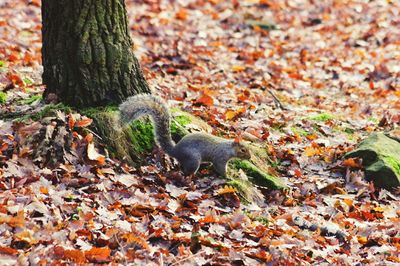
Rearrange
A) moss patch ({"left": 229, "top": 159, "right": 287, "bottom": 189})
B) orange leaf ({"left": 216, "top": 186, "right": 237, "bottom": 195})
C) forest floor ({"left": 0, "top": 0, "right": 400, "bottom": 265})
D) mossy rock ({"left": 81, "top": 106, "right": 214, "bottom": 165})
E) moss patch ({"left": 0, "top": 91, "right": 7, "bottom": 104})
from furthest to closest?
moss patch ({"left": 0, "top": 91, "right": 7, "bottom": 104}) < moss patch ({"left": 229, "top": 159, "right": 287, "bottom": 189}) < mossy rock ({"left": 81, "top": 106, "right": 214, "bottom": 165}) < orange leaf ({"left": 216, "top": 186, "right": 237, "bottom": 195}) < forest floor ({"left": 0, "top": 0, "right": 400, "bottom": 265})

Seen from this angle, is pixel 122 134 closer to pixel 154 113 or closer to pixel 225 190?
pixel 154 113

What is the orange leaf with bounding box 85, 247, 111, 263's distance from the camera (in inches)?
176

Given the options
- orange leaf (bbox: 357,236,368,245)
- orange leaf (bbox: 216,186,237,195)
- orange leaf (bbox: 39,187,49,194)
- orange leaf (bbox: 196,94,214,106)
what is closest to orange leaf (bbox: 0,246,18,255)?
orange leaf (bbox: 39,187,49,194)

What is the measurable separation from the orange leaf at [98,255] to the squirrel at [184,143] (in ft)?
5.71

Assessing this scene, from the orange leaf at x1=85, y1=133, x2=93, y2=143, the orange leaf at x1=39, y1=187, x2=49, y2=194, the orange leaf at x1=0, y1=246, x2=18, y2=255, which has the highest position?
the orange leaf at x1=85, y1=133, x2=93, y2=143

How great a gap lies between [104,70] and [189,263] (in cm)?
241

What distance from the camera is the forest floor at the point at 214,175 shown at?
4.84 m

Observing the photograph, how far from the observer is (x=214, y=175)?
649 centimetres

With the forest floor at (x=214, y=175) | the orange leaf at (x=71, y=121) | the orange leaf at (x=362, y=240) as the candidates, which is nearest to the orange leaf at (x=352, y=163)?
the forest floor at (x=214, y=175)

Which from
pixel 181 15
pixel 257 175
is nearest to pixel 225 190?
Result: pixel 257 175

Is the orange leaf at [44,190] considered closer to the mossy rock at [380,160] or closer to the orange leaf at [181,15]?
the mossy rock at [380,160]

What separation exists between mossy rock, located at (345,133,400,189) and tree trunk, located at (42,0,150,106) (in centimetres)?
260

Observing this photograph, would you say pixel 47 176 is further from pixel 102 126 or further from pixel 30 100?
pixel 30 100

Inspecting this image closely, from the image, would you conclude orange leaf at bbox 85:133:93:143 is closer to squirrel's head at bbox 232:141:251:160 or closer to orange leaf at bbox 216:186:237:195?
orange leaf at bbox 216:186:237:195
